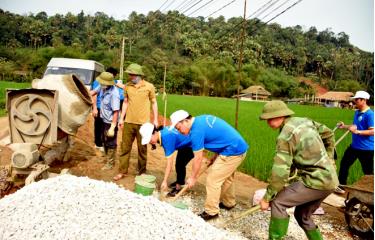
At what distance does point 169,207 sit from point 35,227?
104 centimetres

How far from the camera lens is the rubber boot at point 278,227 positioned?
2938 mm

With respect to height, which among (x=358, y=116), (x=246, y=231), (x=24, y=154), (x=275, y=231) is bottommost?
(x=246, y=231)

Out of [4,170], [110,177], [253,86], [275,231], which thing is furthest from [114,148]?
[253,86]

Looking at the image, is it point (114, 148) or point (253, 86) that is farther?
point (253, 86)

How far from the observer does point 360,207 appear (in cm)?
378

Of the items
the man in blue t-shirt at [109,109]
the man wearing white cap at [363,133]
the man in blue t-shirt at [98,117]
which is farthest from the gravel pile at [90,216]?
the man wearing white cap at [363,133]

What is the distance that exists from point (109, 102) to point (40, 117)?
1159mm

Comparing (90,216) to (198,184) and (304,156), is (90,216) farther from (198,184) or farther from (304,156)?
(198,184)

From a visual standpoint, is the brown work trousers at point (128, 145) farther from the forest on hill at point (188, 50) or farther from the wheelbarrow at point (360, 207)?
the forest on hill at point (188, 50)

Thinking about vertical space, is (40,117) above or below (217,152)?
above

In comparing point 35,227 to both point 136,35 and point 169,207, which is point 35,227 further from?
point 136,35

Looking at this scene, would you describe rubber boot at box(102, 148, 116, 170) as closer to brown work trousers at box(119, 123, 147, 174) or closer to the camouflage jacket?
brown work trousers at box(119, 123, 147, 174)

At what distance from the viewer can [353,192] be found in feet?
11.8

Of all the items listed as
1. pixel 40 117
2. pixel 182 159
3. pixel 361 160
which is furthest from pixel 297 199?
pixel 40 117
